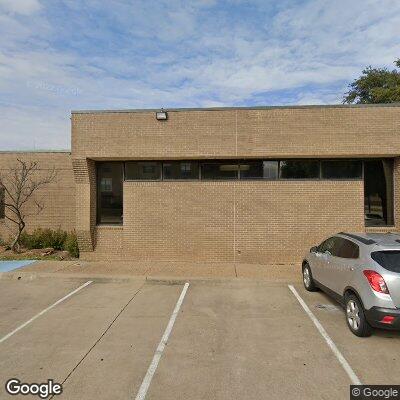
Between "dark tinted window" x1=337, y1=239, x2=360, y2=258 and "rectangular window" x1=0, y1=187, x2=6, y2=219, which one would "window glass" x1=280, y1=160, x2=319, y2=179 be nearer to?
"dark tinted window" x1=337, y1=239, x2=360, y2=258

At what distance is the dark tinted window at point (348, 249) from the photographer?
6.48 meters

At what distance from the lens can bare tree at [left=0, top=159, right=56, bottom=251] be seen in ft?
46.3

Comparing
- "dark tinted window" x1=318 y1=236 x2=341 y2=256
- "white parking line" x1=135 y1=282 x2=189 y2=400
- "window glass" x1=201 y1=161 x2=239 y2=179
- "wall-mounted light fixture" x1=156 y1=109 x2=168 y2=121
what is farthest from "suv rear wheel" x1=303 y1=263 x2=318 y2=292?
"wall-mounted light fixture" x1=156 y1=109 x2=168 y2=121

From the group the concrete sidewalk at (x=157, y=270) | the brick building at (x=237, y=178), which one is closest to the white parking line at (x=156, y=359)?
the concrete sidewalk at (x=157, y=270)

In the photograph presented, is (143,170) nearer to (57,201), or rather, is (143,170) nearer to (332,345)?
(57,201)

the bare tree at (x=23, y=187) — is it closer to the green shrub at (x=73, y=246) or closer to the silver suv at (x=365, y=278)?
the green shrub at (x=73, y=246)

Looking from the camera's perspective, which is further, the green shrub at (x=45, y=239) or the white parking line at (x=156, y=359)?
the green shrub at (x=45, y=239)

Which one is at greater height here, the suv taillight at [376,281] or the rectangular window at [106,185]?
the rectangular window at [106,185]

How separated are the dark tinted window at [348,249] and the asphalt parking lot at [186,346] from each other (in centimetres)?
123

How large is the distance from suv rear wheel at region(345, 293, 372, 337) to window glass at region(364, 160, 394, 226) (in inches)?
257

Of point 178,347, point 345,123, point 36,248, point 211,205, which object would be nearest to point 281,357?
point 178,347

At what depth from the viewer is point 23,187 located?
46.5 ft

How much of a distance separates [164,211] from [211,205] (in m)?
1.61

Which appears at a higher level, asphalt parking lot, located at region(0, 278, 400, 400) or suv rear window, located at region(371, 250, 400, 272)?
suv rear window, located at region(371, 250, 400, 272)
